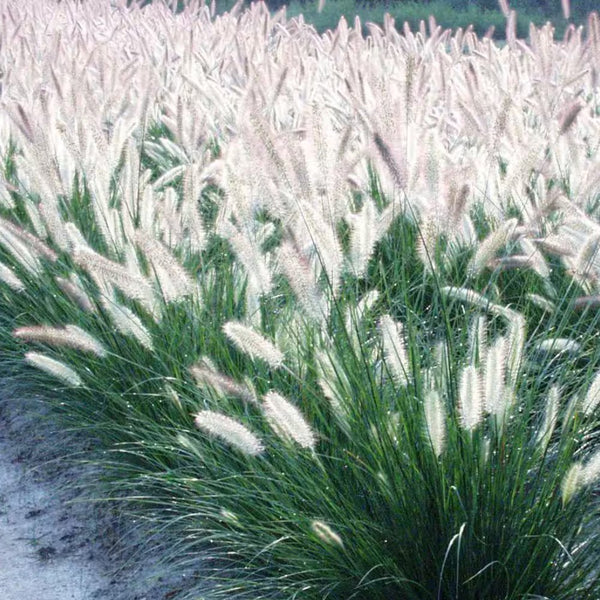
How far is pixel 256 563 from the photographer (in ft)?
7.67

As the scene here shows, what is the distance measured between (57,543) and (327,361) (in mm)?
982

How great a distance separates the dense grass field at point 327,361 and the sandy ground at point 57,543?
0.10 meters

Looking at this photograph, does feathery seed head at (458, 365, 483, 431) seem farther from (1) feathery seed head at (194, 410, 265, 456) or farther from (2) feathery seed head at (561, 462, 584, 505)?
(1) feathery seed head at (194, 410, 265, 456)

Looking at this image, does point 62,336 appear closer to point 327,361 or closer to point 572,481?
point 327,361

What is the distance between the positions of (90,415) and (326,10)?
53.1 feet

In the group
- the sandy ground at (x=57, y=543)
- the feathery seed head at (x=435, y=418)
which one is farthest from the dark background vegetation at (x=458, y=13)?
the feathery seed head at (x=435, y=418)

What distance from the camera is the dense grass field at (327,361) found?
6.73 ft

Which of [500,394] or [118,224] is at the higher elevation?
[118,224]

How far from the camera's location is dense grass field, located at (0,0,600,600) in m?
2.05

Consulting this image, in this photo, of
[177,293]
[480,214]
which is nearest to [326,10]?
[480,214]

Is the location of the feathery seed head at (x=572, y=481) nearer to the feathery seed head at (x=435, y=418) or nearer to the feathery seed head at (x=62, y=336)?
the feathery seed head at (x=435, y=418)

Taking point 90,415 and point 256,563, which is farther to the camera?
point 90,415

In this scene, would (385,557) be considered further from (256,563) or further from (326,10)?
(326,10)

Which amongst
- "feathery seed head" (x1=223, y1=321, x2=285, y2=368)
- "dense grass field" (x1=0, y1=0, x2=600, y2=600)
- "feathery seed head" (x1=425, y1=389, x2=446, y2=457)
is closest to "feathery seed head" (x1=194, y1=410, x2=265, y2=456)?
"dense grass field" (x1=0, y1=0, x2=600, y2=600)
